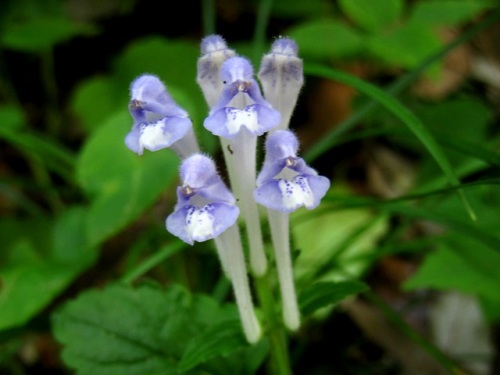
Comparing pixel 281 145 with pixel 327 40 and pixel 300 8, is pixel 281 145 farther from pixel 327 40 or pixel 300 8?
pixel 300 8

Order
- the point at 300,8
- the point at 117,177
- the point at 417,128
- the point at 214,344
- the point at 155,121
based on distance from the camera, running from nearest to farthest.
Result: the point at 155,121, the point at 214,344, the point at 417,128, the point at 117,177, the point at 300,8

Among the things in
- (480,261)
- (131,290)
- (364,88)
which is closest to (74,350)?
(131,290)

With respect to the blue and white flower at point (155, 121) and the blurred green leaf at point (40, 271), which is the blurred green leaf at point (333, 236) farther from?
the blue and white flower at point (155, 121)

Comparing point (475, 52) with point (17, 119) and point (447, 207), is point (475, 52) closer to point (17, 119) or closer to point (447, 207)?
point (447, 207)

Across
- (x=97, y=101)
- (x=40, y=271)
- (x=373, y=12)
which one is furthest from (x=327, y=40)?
(x=40, y=271)

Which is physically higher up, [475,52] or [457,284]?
[475,52]

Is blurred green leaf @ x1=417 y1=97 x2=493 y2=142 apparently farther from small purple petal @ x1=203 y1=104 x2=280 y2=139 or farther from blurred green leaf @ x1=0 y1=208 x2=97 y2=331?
small purple petal @ x1=203 y1=104 x2=280 y2=139
